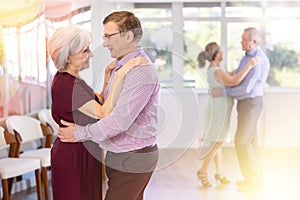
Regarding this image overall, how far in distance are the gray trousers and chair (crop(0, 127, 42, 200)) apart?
6.50 feet

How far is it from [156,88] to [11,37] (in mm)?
3705

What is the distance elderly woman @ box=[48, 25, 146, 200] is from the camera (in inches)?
85.8

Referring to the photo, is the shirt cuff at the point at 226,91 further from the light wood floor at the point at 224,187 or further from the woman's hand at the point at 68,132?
the woman's hand at the point at 68,132

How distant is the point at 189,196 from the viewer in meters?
4.78

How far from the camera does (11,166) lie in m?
4.10

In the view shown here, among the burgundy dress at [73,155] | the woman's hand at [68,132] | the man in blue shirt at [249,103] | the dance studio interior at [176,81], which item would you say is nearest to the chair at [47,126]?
the dance studio interior at [176,81]

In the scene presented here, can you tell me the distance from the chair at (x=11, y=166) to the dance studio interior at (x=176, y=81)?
11 mm

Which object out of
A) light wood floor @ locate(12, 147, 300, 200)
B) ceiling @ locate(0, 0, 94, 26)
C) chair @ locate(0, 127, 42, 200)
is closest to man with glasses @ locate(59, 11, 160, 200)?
chair @ locate(0, 127, 42, 200)

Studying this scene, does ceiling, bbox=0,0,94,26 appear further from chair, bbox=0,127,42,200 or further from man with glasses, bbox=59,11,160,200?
man with glasses, bbox=59,11,160,200

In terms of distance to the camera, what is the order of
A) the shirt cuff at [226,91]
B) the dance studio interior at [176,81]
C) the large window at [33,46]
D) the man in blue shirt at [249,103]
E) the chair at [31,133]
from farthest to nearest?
the large window at [33,46] → the shirt cuff at [226,91] → the man in blue shirt at [249,103] → the chair at [31,133] → the dance studio interior at [176,81]

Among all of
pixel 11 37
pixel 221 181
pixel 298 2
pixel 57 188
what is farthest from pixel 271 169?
pixel 57 188

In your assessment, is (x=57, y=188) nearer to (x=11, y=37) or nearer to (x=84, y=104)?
(x=84, y=104)

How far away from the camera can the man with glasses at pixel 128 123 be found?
2020mm

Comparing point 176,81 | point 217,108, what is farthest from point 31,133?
point 217,108
